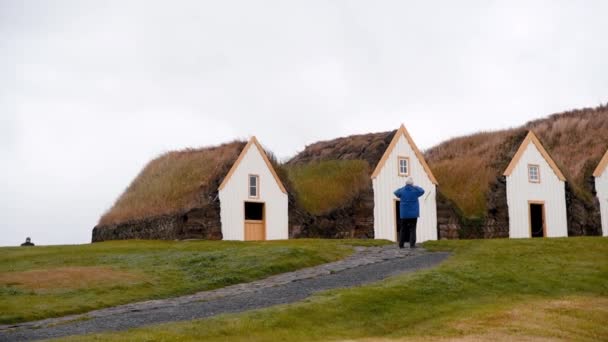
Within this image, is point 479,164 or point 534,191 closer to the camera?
point 534,191

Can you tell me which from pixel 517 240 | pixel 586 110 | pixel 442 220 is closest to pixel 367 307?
pixel 517 240

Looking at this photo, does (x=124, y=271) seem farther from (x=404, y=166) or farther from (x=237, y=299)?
(x=404, y=166)

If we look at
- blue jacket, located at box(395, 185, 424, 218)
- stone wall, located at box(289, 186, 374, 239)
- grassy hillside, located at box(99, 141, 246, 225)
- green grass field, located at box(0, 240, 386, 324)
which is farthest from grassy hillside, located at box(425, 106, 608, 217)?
blue jacket, located at box(395, 185, 424, 218)

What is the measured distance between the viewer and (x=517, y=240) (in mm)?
30969

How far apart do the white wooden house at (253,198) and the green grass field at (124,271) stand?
6.77 m

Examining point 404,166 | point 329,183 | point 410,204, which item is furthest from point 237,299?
point 404,166

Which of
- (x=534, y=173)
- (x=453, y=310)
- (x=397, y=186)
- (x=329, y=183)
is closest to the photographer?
(x=453, y=310)

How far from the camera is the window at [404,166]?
1773 inches

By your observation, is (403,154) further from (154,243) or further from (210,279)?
(210,279)

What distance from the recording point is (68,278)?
25.3 meters

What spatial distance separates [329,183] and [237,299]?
81.5ft

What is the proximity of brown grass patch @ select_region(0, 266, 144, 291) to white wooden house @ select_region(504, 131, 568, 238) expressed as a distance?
86.0 feet

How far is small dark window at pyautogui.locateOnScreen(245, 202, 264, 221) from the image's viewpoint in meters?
43.2

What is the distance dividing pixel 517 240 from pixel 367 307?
41.9ft
